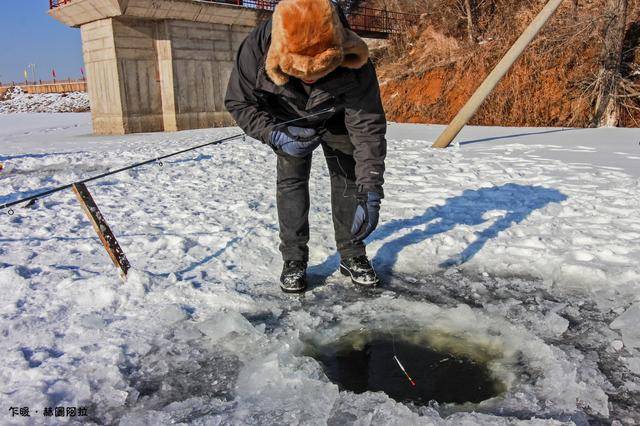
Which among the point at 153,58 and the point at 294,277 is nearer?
the point at 294,277

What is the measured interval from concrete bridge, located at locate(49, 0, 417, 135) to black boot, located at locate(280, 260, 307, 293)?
1023cm

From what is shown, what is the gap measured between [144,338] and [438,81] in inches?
601

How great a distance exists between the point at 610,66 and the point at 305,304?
11857 mm

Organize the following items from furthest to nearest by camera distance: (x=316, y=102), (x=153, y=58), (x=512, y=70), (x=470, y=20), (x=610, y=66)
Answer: (x=470, y=20) → (x=512, y=70) → (x=153, y=58) → (x=610, y=66) → (x=316, y=102)

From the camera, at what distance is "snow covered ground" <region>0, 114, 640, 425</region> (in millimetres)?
1716

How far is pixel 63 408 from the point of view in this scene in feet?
5.51

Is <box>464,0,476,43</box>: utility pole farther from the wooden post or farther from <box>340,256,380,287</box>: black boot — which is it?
the wooden post

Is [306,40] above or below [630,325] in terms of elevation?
above

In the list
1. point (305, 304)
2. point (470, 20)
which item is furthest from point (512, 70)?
point (305, 304)

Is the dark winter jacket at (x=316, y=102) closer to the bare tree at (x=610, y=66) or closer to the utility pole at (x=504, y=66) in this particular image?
the utility pole at (x=504, y=66)

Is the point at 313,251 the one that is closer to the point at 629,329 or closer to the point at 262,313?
the point at 262,313

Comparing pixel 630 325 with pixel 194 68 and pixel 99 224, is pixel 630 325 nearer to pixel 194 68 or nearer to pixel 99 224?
pixel 99 224

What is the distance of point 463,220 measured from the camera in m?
3.79

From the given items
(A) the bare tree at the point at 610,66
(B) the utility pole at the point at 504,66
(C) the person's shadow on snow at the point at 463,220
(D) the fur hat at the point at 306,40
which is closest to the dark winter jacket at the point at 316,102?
(D) the fur hat at the point at 306,40
